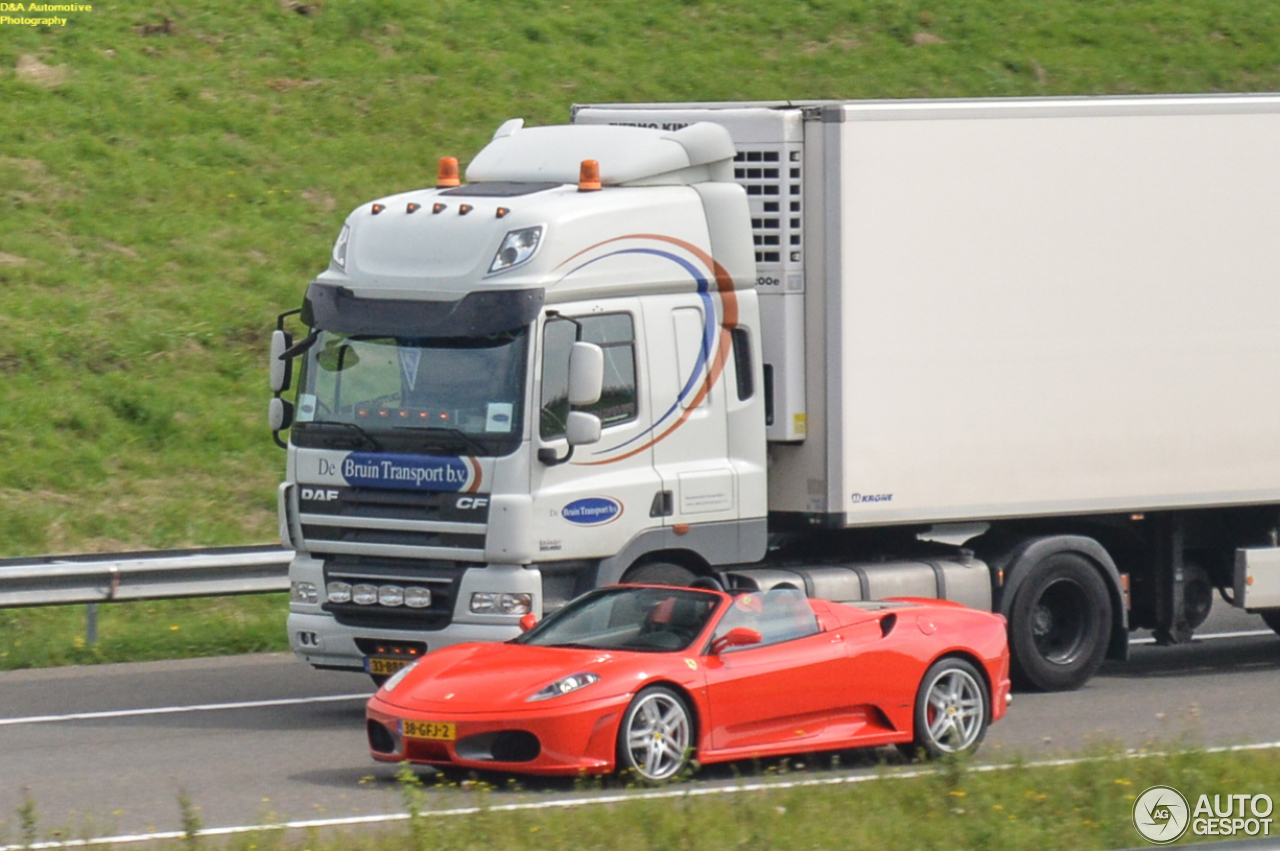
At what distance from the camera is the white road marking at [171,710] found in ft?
42.4

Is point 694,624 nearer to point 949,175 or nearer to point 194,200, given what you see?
point 949,175

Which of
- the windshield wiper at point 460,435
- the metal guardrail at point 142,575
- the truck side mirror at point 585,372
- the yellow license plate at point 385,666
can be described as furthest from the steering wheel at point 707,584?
the metal guardrail at point 142,575

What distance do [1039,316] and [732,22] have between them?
59.8ft

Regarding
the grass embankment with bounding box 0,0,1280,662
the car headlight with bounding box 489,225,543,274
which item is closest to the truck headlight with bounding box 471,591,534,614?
the car headlight with bounding box 489,225,543,274

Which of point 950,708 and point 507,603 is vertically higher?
point 507,603

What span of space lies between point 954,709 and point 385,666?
361 cm

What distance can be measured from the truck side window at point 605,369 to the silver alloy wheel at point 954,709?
8.79ft

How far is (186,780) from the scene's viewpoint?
35.4 ft

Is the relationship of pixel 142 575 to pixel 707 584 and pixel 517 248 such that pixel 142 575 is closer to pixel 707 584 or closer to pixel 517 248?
pixel 517 248

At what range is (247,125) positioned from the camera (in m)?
25.8

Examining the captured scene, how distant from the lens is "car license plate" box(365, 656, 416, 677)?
1241 cm

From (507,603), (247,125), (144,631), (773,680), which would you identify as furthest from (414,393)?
(247,125)

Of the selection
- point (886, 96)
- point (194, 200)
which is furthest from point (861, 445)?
point (886, 96)
